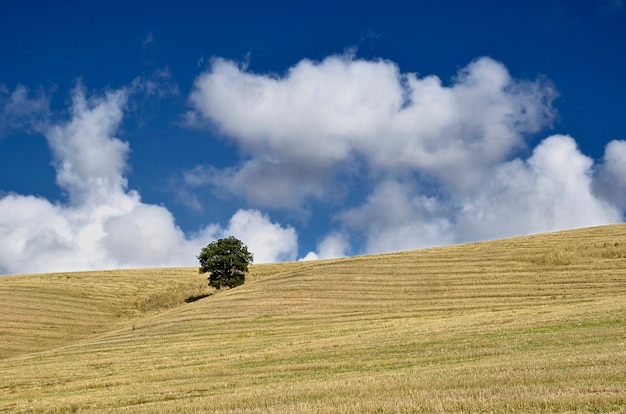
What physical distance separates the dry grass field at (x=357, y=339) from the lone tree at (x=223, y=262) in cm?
396

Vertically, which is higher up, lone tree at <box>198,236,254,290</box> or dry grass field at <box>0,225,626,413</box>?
lone tree at <box>198,236,254,290</box>

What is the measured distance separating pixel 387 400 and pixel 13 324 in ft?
166

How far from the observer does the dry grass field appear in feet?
55.2

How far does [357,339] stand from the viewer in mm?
33531

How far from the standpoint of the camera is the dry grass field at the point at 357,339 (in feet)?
55.2

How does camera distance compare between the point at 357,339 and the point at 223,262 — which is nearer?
the point at 357,339

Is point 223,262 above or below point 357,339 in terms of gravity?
above

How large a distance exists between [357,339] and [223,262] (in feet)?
148

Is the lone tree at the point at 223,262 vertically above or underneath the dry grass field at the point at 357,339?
above

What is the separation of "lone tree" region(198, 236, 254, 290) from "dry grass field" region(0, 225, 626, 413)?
3.96 meters

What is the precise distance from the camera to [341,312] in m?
48.3

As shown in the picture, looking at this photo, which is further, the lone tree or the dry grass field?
the lone tree

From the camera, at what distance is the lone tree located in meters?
76.2

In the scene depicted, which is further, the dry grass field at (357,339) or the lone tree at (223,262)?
the lone tree at (223,262)
